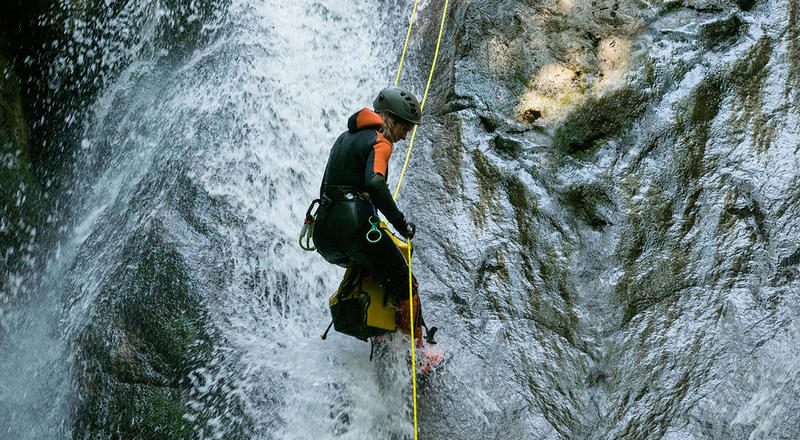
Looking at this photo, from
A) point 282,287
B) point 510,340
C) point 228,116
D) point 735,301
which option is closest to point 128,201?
point 228,116

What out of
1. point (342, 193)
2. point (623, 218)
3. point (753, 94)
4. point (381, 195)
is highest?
point (753, 94)

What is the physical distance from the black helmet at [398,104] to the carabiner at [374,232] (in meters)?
0.76

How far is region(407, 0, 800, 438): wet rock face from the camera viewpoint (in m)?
4.28

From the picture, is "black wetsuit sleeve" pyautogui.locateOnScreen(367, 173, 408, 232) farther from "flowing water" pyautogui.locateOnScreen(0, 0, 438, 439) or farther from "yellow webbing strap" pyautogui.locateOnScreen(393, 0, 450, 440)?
"flowing water" pyautogui.locateOnScreen(0, 0, 438, 439)

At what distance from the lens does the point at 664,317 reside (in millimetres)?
4566

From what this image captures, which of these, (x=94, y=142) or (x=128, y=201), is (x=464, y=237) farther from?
(x=94, y=142)

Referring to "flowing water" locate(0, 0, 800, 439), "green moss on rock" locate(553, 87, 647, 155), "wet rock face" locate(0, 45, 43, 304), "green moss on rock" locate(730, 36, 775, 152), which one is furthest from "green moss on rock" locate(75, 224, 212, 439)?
"green moss on rock" locate(730, 36, 775, 152)

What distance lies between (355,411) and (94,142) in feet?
17.0

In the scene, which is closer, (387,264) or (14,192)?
(387,264)

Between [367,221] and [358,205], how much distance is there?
13cm

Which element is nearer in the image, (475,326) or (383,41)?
(475,326)

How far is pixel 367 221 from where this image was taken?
4.17m

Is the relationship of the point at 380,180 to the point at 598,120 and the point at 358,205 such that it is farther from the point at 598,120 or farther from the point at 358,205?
the point at 598,120

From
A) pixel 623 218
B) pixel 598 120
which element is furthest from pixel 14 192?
pixel 623 218
